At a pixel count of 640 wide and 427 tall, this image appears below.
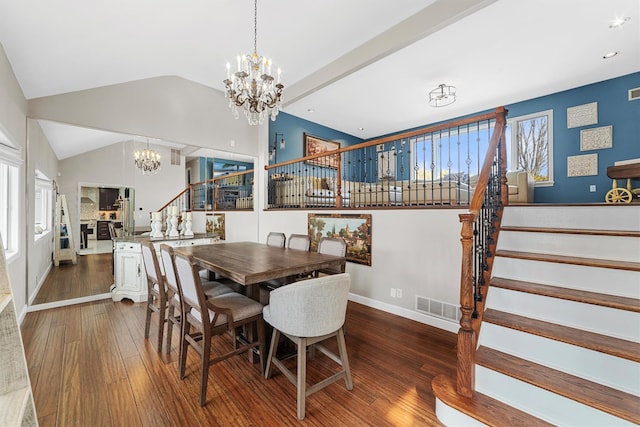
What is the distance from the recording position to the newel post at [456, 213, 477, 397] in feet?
5.44

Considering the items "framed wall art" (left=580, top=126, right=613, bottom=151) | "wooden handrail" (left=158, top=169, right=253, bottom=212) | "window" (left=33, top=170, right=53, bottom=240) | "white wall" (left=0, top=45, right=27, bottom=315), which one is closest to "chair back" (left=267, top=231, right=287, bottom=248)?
"wooden handrail" (left=158, top=169, right=253, bottom=212)

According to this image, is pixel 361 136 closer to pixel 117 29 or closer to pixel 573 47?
pixel 573 47

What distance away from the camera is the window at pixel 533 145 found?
5.21 meters

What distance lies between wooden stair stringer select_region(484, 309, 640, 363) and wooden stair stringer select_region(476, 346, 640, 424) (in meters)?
0.19

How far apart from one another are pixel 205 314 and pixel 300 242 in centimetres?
166

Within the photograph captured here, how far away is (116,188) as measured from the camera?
407cm

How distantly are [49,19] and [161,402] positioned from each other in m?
3.15

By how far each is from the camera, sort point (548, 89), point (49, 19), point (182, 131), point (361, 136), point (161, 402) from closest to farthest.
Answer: point (161, 402) < point (49, 19) < point (182, 131) < point (548, 89) < point (361, 136)

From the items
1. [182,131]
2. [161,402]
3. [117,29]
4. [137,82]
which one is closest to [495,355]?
[161,402]

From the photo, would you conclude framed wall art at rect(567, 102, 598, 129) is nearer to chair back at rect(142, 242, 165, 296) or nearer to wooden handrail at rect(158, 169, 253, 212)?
wooden handrail at rect(158, 169, 253, 212)

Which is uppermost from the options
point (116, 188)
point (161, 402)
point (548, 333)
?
point (116, 188)

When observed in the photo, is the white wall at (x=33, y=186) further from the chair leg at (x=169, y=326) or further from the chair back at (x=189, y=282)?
the chair back at (x=189, y=282)

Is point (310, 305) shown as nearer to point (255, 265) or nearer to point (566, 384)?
point (255, 265)

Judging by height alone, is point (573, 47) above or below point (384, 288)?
above
